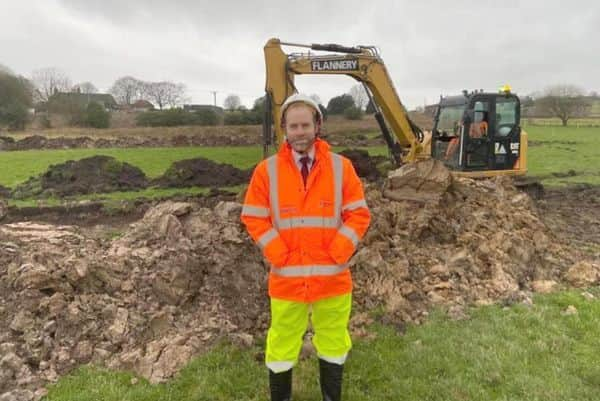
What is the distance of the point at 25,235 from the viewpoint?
18.6 ft

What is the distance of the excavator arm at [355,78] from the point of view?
27.2 feet

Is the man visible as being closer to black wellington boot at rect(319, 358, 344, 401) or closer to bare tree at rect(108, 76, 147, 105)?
black wellington boot at rect(319, 358, 344, 401)

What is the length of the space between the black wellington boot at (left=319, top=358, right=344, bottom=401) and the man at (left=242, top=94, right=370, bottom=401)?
0.32 metres

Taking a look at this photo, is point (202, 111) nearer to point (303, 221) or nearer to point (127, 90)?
point (127, 90)

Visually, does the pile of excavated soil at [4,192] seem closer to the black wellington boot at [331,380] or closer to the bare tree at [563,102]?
the black wellington boot at [331,380]

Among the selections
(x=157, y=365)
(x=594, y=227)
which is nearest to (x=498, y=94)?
(x=594, y=227)

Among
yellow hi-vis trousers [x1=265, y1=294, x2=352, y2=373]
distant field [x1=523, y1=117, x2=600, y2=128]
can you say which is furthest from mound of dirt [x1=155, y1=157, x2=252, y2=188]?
distant field [x1=523, y1=117, x2=600, y2=128]

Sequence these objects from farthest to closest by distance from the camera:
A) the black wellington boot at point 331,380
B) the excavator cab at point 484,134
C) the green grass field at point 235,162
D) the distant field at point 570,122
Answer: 1. the distant field at point 570,122
2. the green grass field at point 235,162
3. the excavator cab at point 484,134
4. the black wellington boot at point 331,380

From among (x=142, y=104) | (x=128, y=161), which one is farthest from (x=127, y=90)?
(x=128, y=161)

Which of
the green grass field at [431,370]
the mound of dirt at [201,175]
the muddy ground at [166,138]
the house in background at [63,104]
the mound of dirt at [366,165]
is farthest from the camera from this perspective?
the house in background at [63,104]

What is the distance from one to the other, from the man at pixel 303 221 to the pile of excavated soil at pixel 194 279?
143 cm

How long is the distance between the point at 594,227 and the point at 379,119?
483 centimetres

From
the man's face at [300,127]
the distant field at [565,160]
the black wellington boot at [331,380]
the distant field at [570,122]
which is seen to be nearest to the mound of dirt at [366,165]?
the distant field at [565,160]

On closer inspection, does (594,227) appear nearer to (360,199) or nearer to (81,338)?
(360,199)
